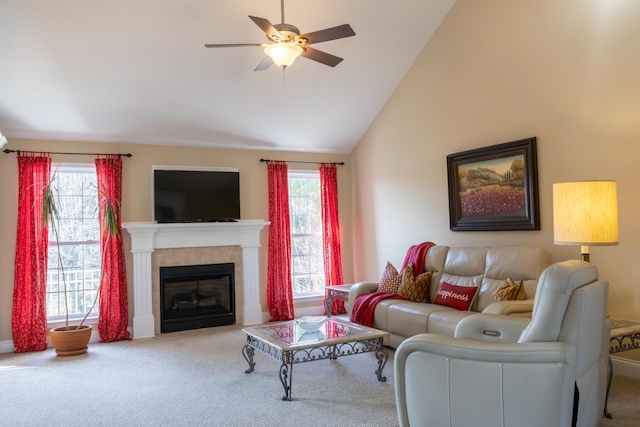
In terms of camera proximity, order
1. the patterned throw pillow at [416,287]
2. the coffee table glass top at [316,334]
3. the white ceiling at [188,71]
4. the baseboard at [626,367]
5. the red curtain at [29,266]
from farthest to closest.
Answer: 1. the red curtain at [29,266]
2. the patterned throw pillow at [416,287]
3. the white ceiling at [188,71]
4. the baseboard at [626,367]
5. the coffee table glass top at [316,334]

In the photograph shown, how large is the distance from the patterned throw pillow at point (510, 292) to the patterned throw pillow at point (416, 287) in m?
0.97

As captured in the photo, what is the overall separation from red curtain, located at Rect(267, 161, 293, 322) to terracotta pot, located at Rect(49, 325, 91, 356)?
7.95ft

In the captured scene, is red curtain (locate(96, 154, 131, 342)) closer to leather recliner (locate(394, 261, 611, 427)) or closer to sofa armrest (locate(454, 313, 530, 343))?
sofa armrest (locate(454, 313, 530, 343))

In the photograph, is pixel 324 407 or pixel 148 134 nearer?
pixel 324 407

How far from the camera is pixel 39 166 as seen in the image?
589 cm

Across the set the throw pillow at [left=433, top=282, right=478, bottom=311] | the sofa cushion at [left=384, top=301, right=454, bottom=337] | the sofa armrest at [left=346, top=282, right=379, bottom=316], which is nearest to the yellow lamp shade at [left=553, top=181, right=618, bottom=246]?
the throw pillow at [left=433, top=282, right=478, bottom=311]

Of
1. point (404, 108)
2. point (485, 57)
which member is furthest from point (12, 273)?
point (485, 57)

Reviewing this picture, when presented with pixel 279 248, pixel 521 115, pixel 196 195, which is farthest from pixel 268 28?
pixel 279 248

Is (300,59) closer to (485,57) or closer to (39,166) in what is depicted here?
(485,57)

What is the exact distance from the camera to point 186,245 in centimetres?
655

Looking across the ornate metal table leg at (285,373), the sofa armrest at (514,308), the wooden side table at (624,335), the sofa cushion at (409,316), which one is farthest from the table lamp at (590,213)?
the ornate metal table leg at (285,373)

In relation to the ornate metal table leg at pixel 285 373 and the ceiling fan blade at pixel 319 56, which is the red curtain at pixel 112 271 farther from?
the ceiling fan blade at pixel 319 56

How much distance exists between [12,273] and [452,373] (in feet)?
17.7

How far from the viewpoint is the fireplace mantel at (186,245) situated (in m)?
6.21
